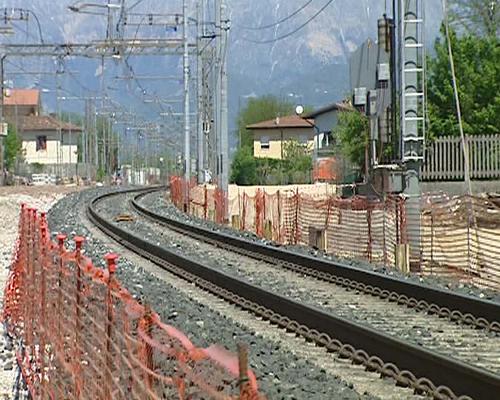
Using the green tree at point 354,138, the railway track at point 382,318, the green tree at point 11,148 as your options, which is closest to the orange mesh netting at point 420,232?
the railway track at point 382,318

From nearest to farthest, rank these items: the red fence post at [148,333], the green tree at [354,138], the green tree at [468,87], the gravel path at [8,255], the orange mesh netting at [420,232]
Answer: the red fence post at [148,333]
the gravel path at [8,255]
the orange mesh netting at [420,232]
the green tree at [468,87]
the green tree at [354,138]

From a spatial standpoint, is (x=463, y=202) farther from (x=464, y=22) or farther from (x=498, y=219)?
(x=464, y=22)

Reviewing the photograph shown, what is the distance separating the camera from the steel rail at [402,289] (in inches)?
473

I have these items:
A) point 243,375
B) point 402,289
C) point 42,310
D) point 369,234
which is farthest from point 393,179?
point 243,375

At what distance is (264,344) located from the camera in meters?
10.4

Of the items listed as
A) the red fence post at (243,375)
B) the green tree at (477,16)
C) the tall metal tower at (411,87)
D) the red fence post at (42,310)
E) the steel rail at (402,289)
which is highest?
the green tree at (477,16)

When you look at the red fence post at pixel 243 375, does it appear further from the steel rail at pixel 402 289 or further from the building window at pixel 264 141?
the building window at pixel 264 141

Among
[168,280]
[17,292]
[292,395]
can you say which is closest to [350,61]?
[168,280]

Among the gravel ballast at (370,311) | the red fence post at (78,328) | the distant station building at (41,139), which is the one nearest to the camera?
the red fence post at (78,328)

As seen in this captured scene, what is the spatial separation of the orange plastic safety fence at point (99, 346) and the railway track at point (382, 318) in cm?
244

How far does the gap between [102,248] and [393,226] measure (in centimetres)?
661

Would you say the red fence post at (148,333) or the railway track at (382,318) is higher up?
the red fence post at (148,333)

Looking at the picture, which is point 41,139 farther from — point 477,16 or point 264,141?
point 477,16

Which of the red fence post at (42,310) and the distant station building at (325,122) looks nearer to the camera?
the red fence post at (42,310)
